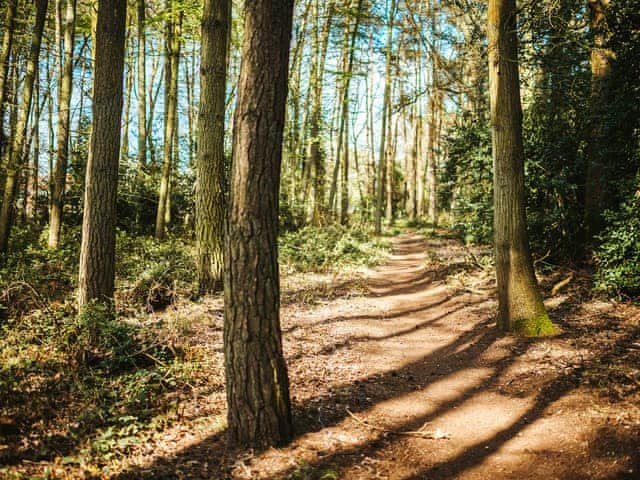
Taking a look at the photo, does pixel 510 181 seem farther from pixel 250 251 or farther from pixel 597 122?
pixel 250 251

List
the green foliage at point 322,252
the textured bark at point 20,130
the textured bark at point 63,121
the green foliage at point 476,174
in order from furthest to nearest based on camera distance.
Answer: the green foliage at point 322,252 → the green foliage at point 476,174 → the textured bark at point 63,121 → the textured bark at point 20,130

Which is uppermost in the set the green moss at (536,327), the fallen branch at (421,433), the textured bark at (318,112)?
the textured bark at (318,112)

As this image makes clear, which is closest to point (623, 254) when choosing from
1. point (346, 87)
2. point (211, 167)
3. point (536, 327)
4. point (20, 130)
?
point (536, 327)

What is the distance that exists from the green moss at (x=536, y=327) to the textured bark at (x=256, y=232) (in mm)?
4460

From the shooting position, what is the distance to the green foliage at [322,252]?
41.9 ft

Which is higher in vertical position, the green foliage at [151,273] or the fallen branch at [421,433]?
the green foliage at [151,273]

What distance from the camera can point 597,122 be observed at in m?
8.80

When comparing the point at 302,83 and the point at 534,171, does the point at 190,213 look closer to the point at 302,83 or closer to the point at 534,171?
the point at 302,83

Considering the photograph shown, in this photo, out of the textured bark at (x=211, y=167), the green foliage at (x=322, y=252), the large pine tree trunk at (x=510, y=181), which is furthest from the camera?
the green foliage at (x=322, y=252)

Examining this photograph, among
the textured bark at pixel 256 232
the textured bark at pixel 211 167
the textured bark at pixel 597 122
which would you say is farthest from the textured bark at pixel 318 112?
the textured bark at pixel 256 232

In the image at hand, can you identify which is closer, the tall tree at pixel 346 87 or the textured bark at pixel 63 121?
the textured bark at pixel 63 121

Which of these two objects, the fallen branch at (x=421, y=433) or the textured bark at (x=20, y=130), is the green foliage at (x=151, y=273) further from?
the fallen branch at (x=421, y=433)

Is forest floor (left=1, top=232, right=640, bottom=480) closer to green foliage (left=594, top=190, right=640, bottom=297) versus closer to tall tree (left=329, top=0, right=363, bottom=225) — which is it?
green foliage (left=594, top=190, right=640, bottom=297)

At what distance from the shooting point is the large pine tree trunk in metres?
6.45
